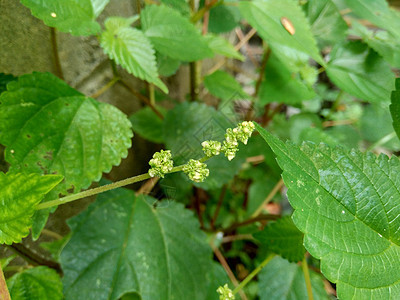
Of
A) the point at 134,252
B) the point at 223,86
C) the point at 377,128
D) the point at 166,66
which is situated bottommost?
the point at 377,128

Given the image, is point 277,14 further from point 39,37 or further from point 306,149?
point 39,37

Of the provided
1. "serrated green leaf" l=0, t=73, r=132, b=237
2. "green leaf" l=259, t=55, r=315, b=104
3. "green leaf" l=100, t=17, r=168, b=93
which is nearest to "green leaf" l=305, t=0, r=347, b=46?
"green leaf" l=259, t=55, r=315, b=104

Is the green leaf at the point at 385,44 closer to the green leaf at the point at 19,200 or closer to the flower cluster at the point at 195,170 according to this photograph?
the flower cluster at the point at 195,170

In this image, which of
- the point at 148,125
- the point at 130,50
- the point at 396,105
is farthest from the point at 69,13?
Answer: the point at 396,105

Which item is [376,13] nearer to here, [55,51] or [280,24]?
[280,24]

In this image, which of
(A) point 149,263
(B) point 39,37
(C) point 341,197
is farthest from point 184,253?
(B) point 39,37

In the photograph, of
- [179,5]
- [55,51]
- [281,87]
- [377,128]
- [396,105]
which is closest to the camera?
[396,105]
